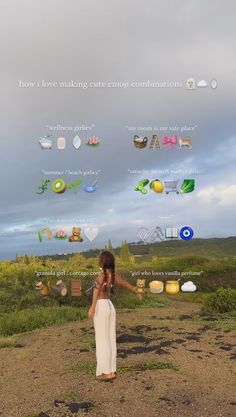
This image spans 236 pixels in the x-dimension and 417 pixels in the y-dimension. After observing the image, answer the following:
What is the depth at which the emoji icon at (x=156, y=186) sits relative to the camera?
54.7ft

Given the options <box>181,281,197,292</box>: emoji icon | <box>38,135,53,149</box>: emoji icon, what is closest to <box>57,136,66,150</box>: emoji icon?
<box>38,135,53,149</box>: emoji icon

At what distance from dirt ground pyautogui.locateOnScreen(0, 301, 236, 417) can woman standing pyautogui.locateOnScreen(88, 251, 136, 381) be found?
316mm

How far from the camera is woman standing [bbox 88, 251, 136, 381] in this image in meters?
10.2

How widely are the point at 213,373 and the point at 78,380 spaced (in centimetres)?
278

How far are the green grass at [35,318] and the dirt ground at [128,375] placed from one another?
0.78 m

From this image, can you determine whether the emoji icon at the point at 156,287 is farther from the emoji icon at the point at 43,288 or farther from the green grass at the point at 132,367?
the green grass at the point at 132,367

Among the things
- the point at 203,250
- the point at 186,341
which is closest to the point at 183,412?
the point at 186,341

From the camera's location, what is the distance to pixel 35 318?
54.9ft

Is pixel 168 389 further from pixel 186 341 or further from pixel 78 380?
pixel 186 341

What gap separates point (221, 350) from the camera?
492 inches

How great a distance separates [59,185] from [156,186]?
3.15 m

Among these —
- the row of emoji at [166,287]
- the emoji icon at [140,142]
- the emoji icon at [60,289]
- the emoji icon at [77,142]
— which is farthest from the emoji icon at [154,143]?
the emoji icon at [60,289]

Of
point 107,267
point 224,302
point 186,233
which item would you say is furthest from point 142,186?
point 107,267

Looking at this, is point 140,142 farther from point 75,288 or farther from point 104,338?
point 104,338
